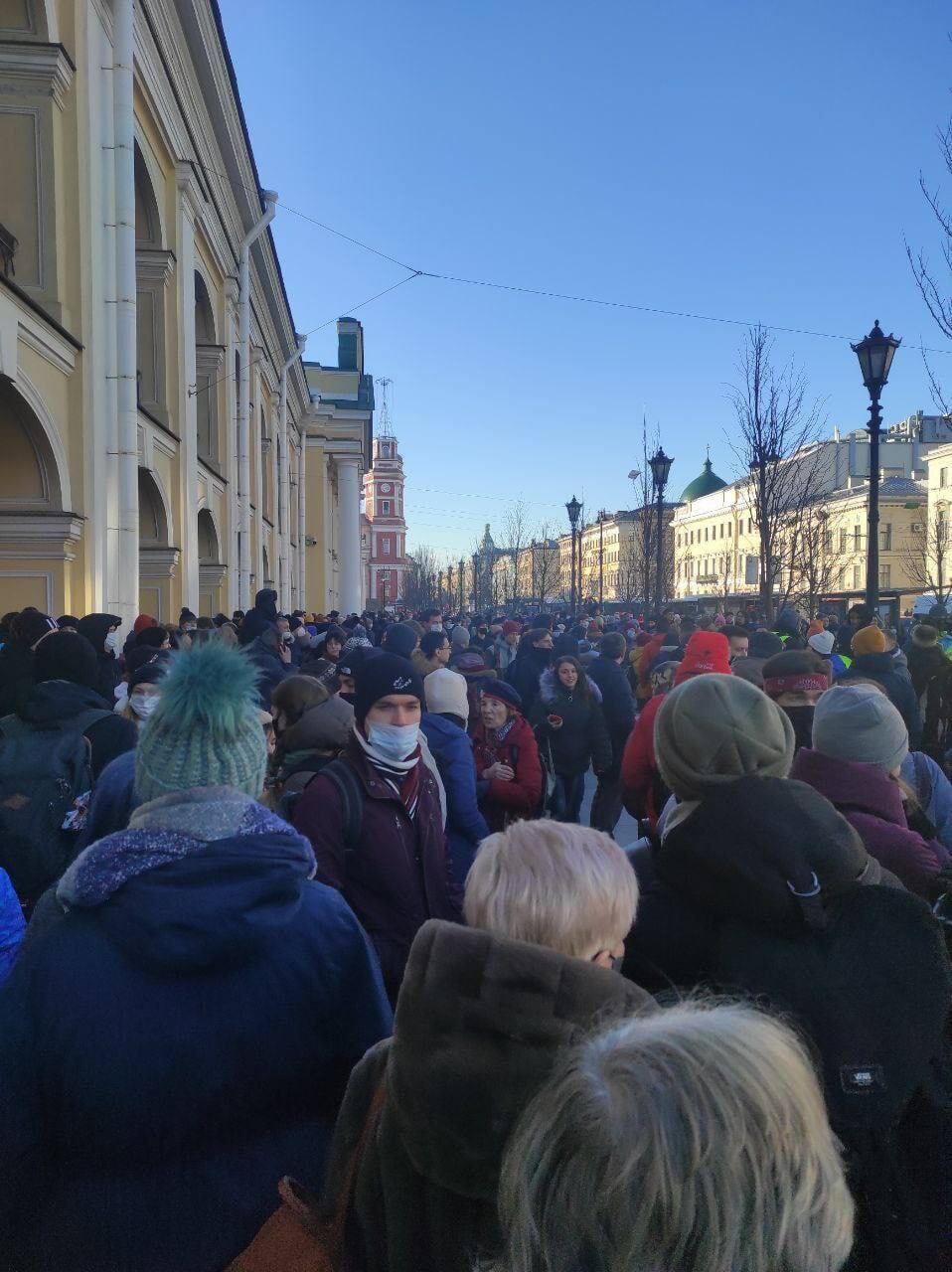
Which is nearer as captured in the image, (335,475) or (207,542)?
(207,542)

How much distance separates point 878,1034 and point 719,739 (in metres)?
0.74

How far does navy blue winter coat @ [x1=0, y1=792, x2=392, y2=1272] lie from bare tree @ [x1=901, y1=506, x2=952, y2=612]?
1808 cm

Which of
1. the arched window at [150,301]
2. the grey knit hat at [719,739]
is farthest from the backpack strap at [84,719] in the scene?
the arched window at [150,301]

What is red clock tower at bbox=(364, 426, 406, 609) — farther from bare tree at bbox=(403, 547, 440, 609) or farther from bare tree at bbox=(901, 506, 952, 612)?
bare tree at bbox=(901, 506, 952, 612)

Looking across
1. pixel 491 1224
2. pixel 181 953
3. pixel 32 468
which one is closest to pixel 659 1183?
pixel 491 1224

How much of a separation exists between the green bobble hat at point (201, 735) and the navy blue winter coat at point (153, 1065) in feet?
0.61

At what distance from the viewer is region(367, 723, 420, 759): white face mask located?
3.48 metres

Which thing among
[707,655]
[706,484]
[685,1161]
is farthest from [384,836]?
[706,484]

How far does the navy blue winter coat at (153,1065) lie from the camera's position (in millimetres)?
1670

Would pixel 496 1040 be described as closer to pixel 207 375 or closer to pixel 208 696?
pixel 208 696

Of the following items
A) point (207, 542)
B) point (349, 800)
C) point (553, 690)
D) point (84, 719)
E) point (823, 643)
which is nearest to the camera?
point (349, 800)

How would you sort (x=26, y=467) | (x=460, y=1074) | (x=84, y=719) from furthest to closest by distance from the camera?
(x=26, y=467), (x=84, y=719), (x=460, y=1074)

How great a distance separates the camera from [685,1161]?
1036 mm

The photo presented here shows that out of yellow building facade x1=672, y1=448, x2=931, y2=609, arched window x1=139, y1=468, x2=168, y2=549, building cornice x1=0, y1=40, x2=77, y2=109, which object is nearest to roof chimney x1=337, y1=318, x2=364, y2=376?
yellow building facade x1=672, y1=448, x2=931, y2=609
